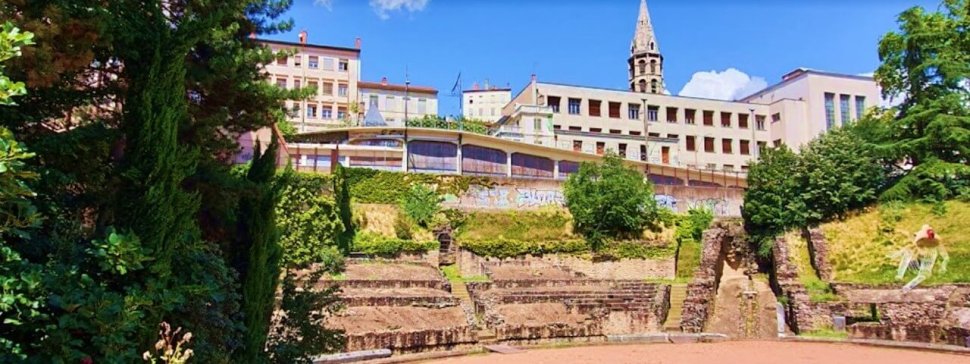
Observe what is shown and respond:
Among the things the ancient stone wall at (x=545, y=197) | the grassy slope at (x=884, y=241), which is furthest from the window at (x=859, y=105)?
the grassy slope at (x=884, y=241)

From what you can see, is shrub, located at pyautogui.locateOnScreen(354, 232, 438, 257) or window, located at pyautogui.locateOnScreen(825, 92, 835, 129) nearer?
shrub, located at pyautogui.locateOnScreen(354, 232, 438, 257)

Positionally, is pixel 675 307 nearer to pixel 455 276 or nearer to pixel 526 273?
pixel 526 273

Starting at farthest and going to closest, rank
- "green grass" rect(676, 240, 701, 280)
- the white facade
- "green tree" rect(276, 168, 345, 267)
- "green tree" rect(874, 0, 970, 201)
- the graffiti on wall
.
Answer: the white facade → the graffiti on wall → "green grass" rect(676, 240, 701, 280) → "green tree" rect(874, 0, 970, 201) → "green tree" rect(276, 168, 345, 267)

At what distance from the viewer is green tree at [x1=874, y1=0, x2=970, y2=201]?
29.8 meters

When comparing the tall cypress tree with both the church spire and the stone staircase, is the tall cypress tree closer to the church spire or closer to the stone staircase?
the stone staircase

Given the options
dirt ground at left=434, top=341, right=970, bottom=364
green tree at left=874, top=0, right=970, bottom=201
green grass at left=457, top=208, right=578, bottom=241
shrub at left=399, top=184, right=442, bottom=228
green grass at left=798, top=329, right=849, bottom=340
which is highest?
green tree at left=874, top=0, right=970, bottom=201

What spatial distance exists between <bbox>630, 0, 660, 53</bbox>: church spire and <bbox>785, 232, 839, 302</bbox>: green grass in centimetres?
3371

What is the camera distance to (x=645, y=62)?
6216 centimetres

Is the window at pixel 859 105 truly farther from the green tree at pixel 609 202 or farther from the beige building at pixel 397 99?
the beige building at pixel 397 99

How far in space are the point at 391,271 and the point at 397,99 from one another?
34.4m

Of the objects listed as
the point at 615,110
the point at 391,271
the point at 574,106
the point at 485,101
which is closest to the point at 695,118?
the point at 615,110

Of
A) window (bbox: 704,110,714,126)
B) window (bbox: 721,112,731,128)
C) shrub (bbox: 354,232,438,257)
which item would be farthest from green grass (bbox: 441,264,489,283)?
window (bbox: 721,112,731,128)

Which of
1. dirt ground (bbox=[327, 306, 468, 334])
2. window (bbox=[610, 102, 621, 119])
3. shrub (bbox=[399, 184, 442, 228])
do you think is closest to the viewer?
dirt ground (bbox=[327, 306, 468, 334])

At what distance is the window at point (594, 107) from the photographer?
172 ft
